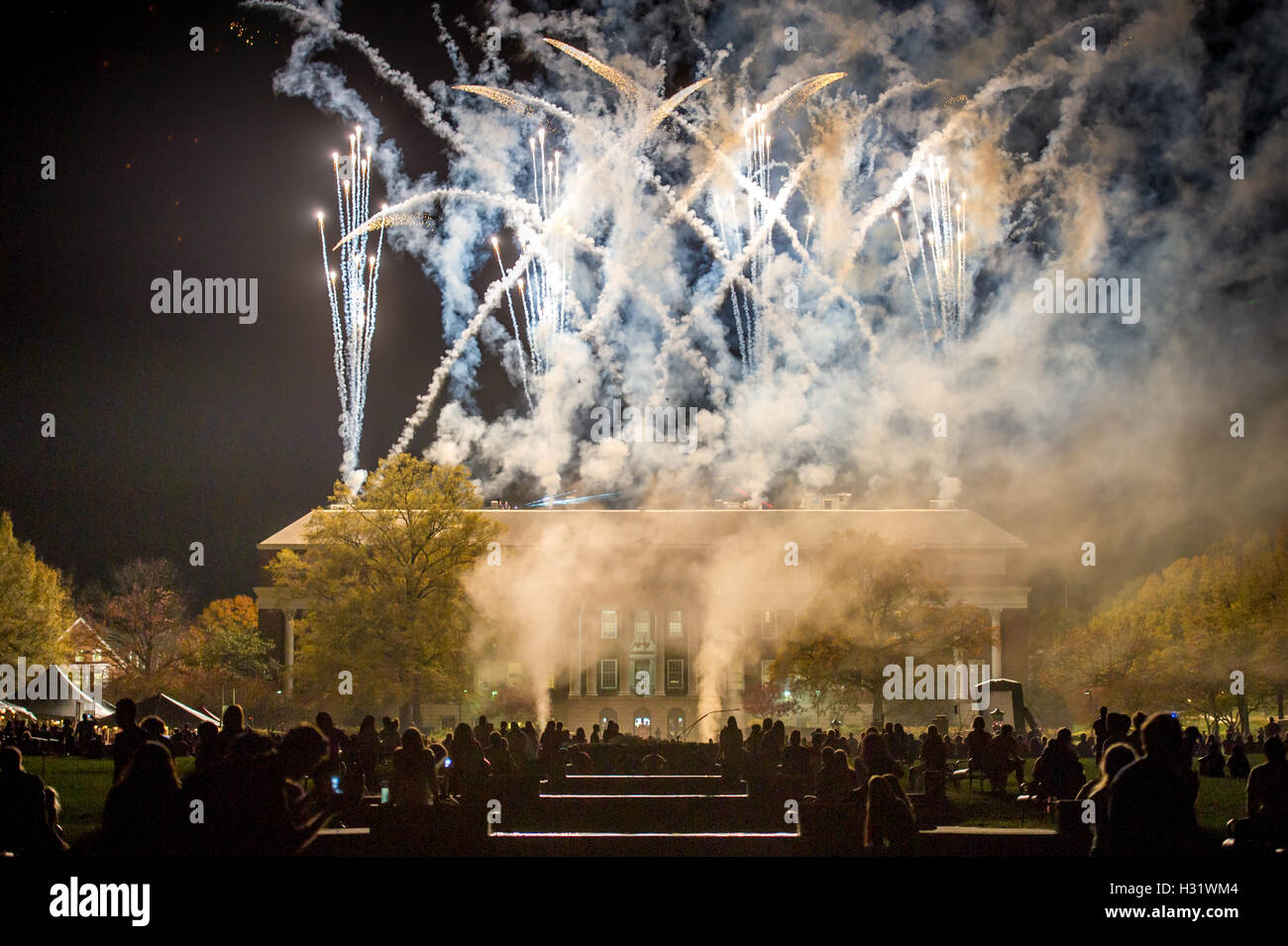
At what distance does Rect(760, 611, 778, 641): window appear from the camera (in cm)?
5797

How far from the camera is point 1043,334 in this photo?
39156 mm

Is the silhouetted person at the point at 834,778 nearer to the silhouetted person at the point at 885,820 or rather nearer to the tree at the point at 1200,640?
the silhouetted person at the point at 885,820

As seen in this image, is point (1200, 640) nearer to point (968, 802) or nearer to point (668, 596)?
point (668, 596)

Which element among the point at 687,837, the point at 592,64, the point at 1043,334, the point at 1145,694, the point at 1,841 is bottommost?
the point at 1145,694

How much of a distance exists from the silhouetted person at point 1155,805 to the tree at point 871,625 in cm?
3612

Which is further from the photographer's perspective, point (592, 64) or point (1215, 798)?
point (592, 64)

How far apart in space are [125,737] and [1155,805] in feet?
26.9

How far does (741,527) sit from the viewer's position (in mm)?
61469

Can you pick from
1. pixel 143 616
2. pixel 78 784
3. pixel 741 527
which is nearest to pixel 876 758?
pixel 78 784

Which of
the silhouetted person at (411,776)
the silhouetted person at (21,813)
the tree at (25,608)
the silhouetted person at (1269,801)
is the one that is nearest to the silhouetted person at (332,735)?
the silhouetted person at (411,776)

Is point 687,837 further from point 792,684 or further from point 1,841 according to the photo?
point 792,684
